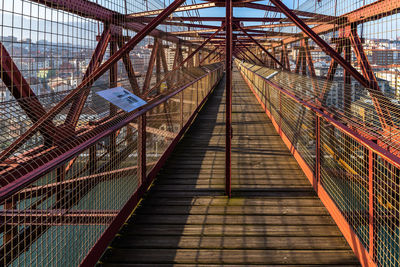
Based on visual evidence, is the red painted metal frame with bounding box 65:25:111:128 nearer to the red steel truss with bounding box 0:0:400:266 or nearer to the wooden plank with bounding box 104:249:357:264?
the red steel truss with bounding box 0:0:400:266

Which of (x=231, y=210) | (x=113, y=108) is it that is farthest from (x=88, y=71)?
(x=231, y=210)

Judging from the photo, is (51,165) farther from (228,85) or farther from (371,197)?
(228,85)

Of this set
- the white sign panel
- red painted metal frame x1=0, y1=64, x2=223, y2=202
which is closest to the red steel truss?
red painted metal frame x1=0, y1=64, x2=223, y2=202

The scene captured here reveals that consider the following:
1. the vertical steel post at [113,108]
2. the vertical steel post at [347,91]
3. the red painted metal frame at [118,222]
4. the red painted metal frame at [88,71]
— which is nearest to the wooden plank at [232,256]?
the red painted metal frame at [118,222]

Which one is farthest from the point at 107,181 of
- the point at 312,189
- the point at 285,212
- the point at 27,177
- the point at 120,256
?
the point at 312,189

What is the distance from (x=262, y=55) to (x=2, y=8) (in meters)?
26.9

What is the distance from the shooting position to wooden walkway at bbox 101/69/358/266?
2658 millimetres

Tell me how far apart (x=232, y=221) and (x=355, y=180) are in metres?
1.35

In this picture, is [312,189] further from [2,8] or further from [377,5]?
[2,8]

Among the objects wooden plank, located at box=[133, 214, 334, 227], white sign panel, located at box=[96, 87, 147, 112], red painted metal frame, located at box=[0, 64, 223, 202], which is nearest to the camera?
red painted metal frame, located at box=[0, 64, 223, 202]

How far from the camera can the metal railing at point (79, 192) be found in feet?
5.92

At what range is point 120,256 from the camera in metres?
2.68

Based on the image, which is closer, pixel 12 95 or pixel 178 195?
pixel 12 95

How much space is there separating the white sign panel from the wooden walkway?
122 centimetres
